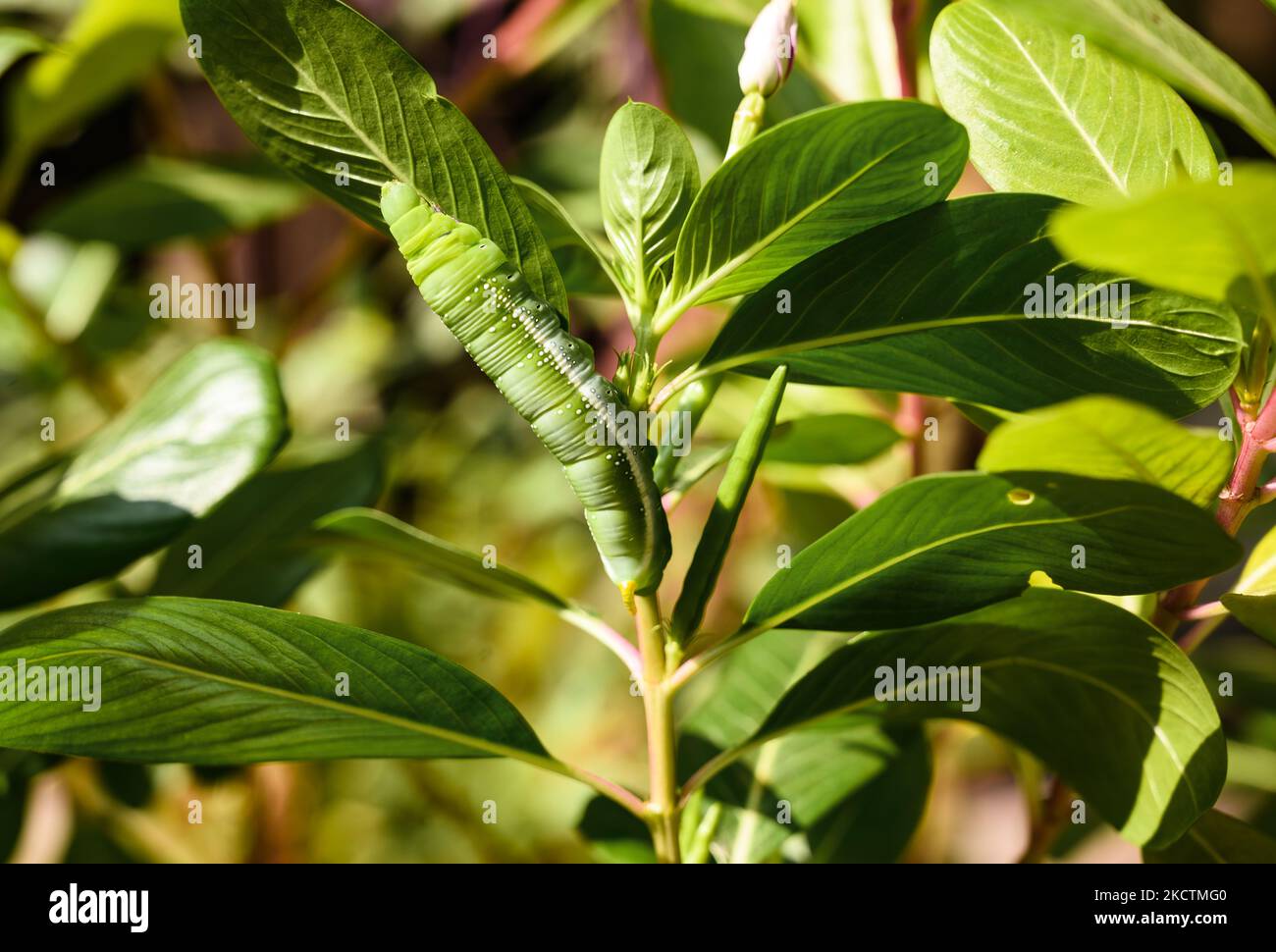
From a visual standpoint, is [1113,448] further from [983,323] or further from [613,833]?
[613,833]

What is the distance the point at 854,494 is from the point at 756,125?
43cm

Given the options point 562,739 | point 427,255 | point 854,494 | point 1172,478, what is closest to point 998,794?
point 562,739

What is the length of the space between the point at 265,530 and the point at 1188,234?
59cm

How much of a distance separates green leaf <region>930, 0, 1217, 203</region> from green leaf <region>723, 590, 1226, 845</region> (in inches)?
7.4

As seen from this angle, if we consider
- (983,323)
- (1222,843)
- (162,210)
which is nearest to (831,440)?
(983,323)

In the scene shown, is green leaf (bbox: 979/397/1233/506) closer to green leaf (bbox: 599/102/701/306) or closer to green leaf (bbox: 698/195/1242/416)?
green leaf (bbox: 698/195/1242/416)

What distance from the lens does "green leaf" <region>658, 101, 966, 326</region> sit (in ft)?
1.22

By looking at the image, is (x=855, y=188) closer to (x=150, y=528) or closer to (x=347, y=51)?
(x=347, y=51)

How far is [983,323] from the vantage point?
42 centimetres

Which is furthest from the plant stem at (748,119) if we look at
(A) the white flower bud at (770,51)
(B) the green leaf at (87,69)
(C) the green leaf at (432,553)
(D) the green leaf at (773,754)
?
(B) the green leaf at (87,69)

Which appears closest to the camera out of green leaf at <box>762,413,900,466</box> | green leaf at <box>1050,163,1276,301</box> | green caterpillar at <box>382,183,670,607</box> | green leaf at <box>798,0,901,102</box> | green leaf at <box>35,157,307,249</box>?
green leaf at <box>1050,163,1276,301</box>

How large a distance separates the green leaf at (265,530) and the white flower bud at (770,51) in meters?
0.39

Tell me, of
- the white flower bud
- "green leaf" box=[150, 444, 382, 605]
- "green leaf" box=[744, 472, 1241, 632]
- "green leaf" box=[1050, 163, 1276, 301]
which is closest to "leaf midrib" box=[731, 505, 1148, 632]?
"green leaf" box=[744, 472, 1241, 632]

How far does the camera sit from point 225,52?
40cm
